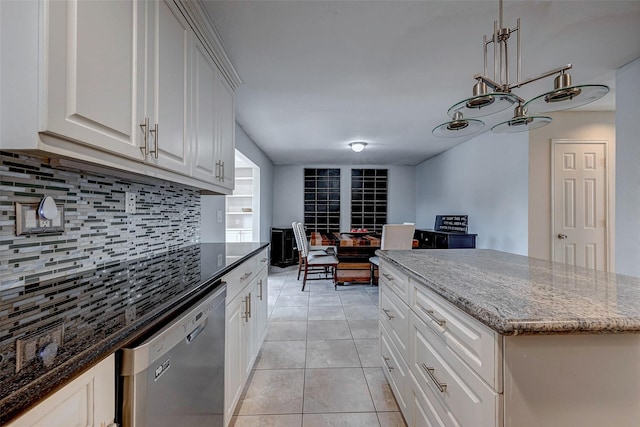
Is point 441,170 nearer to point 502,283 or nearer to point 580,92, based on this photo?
point 580,92

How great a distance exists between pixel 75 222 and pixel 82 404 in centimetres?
89

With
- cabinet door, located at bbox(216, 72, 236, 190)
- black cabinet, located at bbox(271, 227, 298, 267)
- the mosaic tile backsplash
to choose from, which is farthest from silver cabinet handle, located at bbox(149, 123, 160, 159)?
black cabinet, located at bbox(271, 227, 298, 267)

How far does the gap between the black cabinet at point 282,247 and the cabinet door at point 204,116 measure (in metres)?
4.08

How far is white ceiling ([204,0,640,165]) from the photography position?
5.28 feet

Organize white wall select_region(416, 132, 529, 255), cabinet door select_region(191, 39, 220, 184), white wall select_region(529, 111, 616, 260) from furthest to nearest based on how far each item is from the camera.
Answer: white wall select_region(416, 132, 529, 255), white wall select_region(529, 111, 616, 260), cabinet door select_region(191, 39, 220, 184)

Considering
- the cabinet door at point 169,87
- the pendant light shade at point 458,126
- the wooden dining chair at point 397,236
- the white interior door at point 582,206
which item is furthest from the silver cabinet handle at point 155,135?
the white interior door at point 582,206

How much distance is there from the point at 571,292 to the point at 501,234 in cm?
327

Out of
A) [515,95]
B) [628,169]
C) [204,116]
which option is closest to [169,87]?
[204,116]

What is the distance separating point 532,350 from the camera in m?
0.75

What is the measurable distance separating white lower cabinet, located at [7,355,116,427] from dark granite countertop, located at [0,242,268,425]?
26 mm

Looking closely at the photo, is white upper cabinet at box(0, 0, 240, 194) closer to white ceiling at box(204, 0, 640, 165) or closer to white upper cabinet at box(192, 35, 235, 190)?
white upper cabinet at box(192, 35, 235, 190)

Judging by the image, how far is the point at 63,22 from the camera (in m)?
0.77

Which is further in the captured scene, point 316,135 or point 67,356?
point 316,135

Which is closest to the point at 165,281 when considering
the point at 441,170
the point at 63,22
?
the point at 63,22
